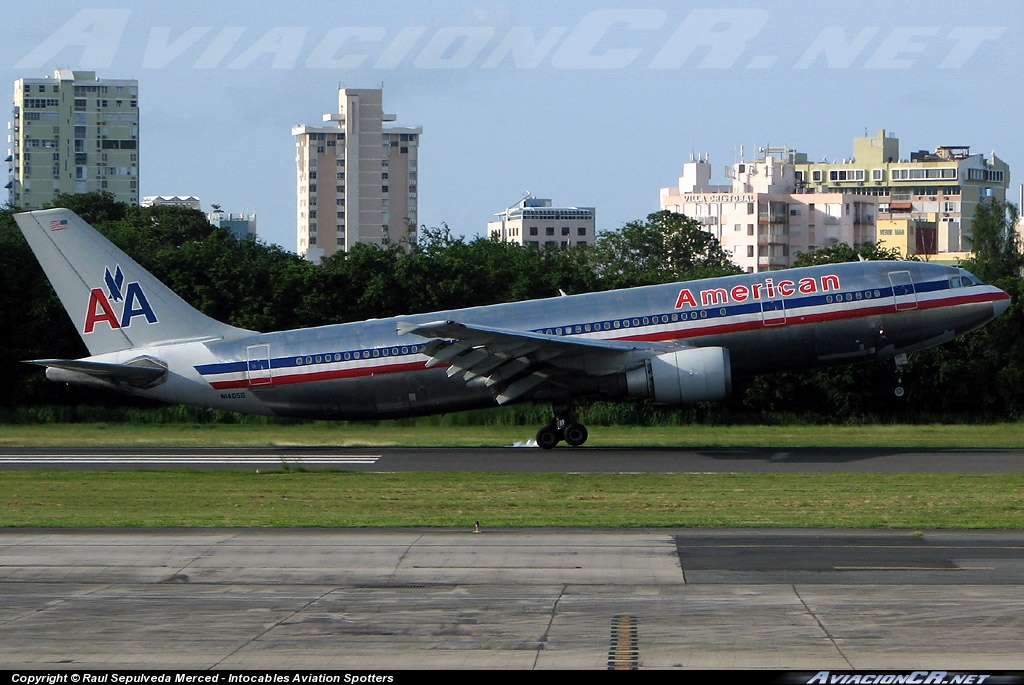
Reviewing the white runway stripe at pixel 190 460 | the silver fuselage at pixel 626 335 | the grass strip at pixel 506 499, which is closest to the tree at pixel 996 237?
the silver fuselage at pixel 626 335

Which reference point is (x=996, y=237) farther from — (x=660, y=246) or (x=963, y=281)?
(x=963, y=281)

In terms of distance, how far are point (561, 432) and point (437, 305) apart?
20.6 m

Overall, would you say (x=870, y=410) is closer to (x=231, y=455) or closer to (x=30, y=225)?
(x=231, y=455)

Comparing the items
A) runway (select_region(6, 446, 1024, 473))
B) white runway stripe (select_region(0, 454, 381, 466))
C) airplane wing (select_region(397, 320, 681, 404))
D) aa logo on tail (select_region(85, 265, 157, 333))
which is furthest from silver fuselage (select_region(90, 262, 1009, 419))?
white runway stripe (select_region(0, 454, 381, 466))

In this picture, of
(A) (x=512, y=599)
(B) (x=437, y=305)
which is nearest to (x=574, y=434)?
(B) (x=437, y=305)

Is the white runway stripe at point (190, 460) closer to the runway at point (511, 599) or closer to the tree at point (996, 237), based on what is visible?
the runway at point (511, 599)

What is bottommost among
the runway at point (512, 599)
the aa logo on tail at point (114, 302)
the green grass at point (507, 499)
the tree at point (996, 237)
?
the runway at point (512, 599)

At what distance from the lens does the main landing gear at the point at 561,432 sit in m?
38.1

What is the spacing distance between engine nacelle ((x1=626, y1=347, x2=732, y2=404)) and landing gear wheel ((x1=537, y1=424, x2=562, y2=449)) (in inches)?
138

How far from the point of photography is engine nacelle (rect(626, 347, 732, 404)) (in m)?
35.4

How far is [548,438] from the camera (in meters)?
38.1

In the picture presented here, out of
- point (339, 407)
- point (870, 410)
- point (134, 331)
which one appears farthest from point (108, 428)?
point (870, 410)

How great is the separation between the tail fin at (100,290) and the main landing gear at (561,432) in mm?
9797

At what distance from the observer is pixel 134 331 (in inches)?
1539
